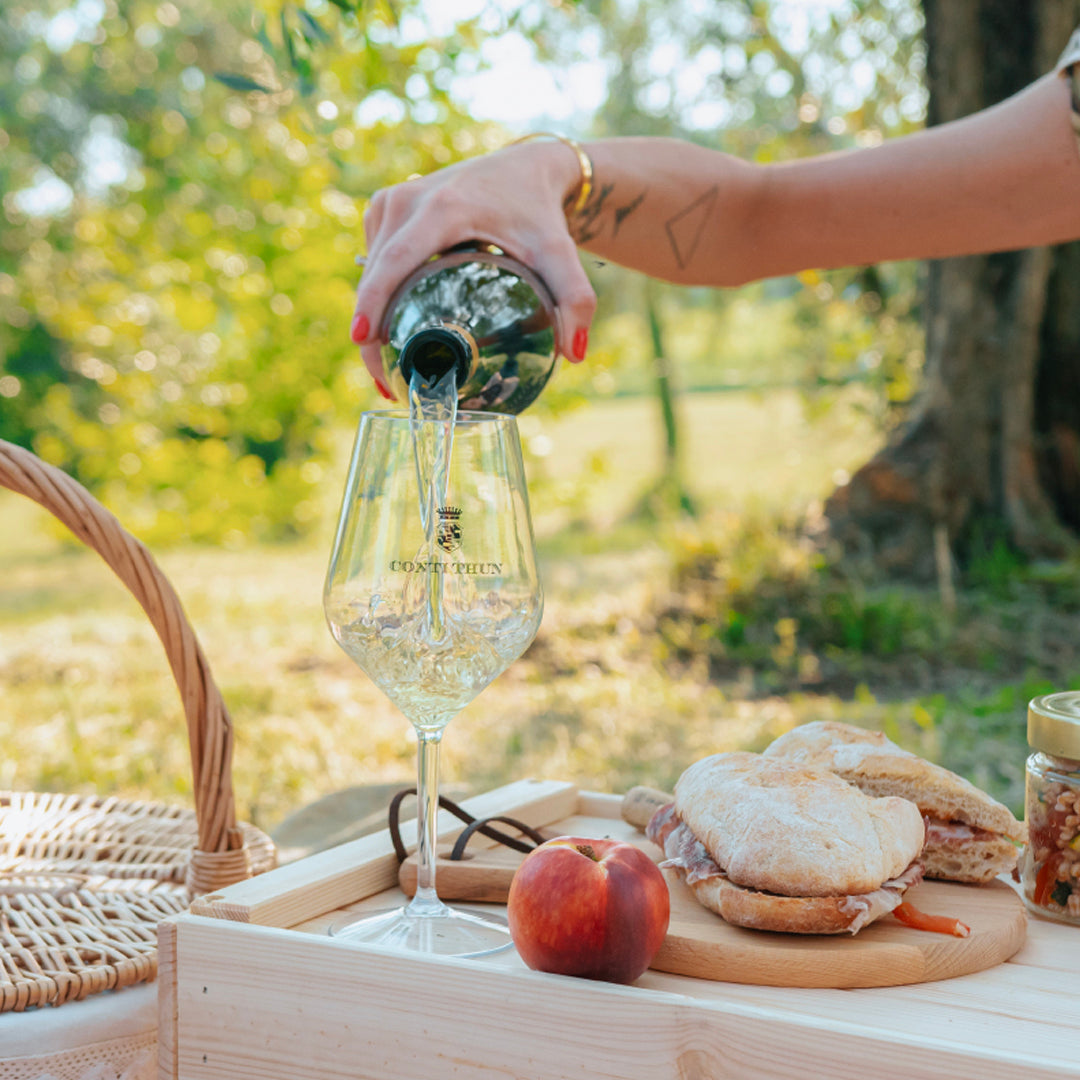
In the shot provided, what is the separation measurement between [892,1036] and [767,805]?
20 cm

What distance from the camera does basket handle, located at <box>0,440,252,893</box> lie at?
3.73 feet

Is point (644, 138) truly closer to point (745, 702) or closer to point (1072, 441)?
point (745, 702)

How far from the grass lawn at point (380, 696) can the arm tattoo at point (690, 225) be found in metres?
1.57

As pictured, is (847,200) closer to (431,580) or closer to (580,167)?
(580,167)

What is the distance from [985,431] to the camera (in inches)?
174

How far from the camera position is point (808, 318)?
6.11m

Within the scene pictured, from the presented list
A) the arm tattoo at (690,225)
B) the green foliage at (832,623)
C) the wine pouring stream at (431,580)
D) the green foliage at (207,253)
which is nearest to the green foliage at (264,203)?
the green foliage at (207,253)

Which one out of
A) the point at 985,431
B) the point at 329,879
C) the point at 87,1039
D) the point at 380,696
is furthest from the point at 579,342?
the point at 985,431

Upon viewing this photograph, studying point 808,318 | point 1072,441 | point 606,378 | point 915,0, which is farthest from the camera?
point 808,318

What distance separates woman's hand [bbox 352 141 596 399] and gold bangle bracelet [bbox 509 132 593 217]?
0.13 meters

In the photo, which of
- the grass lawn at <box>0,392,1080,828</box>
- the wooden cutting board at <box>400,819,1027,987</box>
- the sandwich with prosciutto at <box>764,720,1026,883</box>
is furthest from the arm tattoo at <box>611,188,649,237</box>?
the grass lawn at <box>0,392,1080,828</box>

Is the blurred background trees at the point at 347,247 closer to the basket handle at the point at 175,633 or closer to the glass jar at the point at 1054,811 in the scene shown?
the basket handle at the point at 175,633

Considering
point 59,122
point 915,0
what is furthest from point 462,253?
point 59,122

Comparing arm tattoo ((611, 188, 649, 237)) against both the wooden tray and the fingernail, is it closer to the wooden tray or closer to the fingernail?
the fingernail
